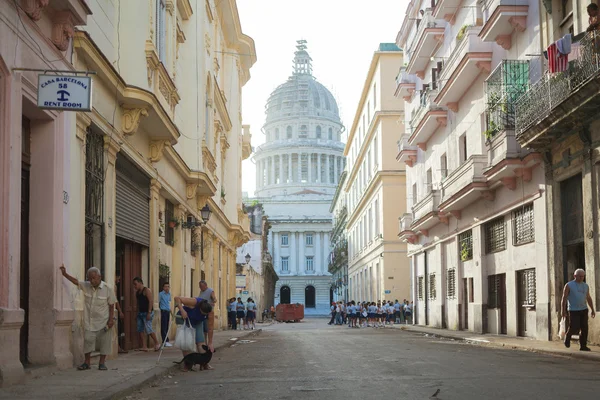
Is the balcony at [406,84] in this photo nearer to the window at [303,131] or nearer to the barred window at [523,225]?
the barred window at [523,225]

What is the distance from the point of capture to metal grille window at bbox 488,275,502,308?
25453 millimetres

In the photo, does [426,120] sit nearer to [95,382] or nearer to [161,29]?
[161,29]

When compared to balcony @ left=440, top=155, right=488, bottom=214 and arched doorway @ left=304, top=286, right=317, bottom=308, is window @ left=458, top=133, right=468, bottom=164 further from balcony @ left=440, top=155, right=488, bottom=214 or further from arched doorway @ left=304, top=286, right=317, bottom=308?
arched doorway @ left=304, top=286, right=317, bottom=308

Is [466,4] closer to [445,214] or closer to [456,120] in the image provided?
[456,120]

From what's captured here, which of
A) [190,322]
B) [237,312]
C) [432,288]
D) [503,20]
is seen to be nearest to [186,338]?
[190,322]

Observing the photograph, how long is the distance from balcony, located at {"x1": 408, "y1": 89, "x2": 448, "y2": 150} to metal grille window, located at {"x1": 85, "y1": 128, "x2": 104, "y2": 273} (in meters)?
18.5

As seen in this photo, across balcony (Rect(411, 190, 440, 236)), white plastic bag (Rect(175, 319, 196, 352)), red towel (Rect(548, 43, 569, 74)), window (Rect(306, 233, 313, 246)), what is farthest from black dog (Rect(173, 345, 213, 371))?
window (Rect(306, 233, 313, 246))

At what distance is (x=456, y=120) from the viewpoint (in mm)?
29672

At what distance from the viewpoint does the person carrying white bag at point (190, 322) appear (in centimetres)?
1265

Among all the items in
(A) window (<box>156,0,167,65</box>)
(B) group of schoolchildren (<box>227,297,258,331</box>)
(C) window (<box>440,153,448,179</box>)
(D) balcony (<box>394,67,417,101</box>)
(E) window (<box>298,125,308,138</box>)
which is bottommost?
(B) group of schoolchildren (<box>227,297,258,331</box>)

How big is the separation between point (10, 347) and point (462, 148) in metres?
21.7

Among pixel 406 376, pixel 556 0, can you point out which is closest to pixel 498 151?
pixel 556 0

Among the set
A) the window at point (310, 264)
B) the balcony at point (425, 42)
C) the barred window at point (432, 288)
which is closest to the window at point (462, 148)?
the balcony at point (425, 42)

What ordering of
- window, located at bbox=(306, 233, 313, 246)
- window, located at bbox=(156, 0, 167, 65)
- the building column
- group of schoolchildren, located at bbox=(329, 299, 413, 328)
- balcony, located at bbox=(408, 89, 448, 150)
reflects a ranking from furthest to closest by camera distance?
the building column < window, located at bbox=(306, 233, 313, 246) < group of schoolchildren, located at bbox=(329, 299, 413, 328) < balcony, located at bbox=(408, 89, 448, 150) < window, located at bbox=(156, 0, 167, 65)
